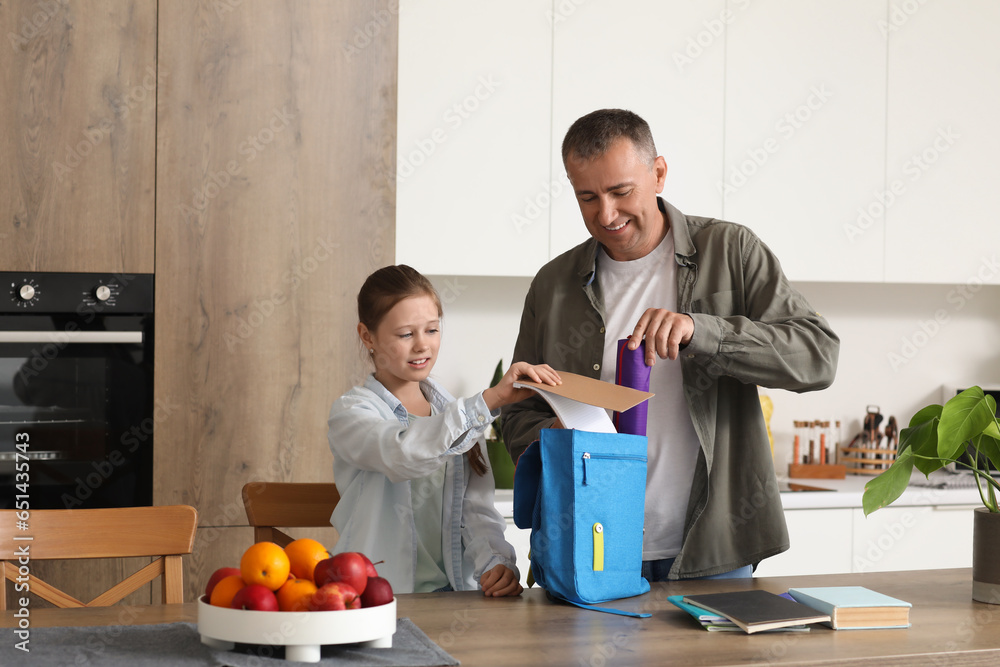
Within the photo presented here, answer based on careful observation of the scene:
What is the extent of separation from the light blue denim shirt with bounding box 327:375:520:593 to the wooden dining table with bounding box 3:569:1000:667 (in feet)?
0.54

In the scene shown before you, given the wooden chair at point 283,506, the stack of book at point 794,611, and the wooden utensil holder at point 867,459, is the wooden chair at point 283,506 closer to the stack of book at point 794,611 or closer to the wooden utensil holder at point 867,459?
the stack of book at point 794,611

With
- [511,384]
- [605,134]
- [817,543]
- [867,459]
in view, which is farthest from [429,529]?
[867,459]

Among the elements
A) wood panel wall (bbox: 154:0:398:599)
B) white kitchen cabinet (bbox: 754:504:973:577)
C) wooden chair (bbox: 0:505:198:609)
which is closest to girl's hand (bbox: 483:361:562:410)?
wooden chair (bbox: 0:505:198:609)

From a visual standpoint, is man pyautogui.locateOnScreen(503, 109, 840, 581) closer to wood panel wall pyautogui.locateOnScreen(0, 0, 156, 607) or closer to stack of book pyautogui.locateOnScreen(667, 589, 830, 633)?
stack of book pyautogui.locateOnScreen(667, 589, 830, 633)

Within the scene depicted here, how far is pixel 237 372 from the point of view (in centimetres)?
236

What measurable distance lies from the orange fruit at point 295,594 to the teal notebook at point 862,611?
695 millimetres

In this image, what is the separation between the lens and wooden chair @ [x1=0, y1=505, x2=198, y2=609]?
58.7 inches

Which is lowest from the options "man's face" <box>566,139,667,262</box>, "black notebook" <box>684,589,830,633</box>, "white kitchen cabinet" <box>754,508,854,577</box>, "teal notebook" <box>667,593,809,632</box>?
"white kitchen cabinet" <box>754,508,854,577</box>

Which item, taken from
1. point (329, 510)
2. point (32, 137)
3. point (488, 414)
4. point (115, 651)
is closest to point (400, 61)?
point (32, 137)

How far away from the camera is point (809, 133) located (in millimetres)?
3066

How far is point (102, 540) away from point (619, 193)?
1067 millimetres

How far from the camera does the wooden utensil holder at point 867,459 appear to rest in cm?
336

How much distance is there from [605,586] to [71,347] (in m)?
1.61

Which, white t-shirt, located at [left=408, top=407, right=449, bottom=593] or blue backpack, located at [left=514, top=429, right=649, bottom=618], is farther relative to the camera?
white t-shirt, located at [left=408, top=407, right=449, bottom=593]
